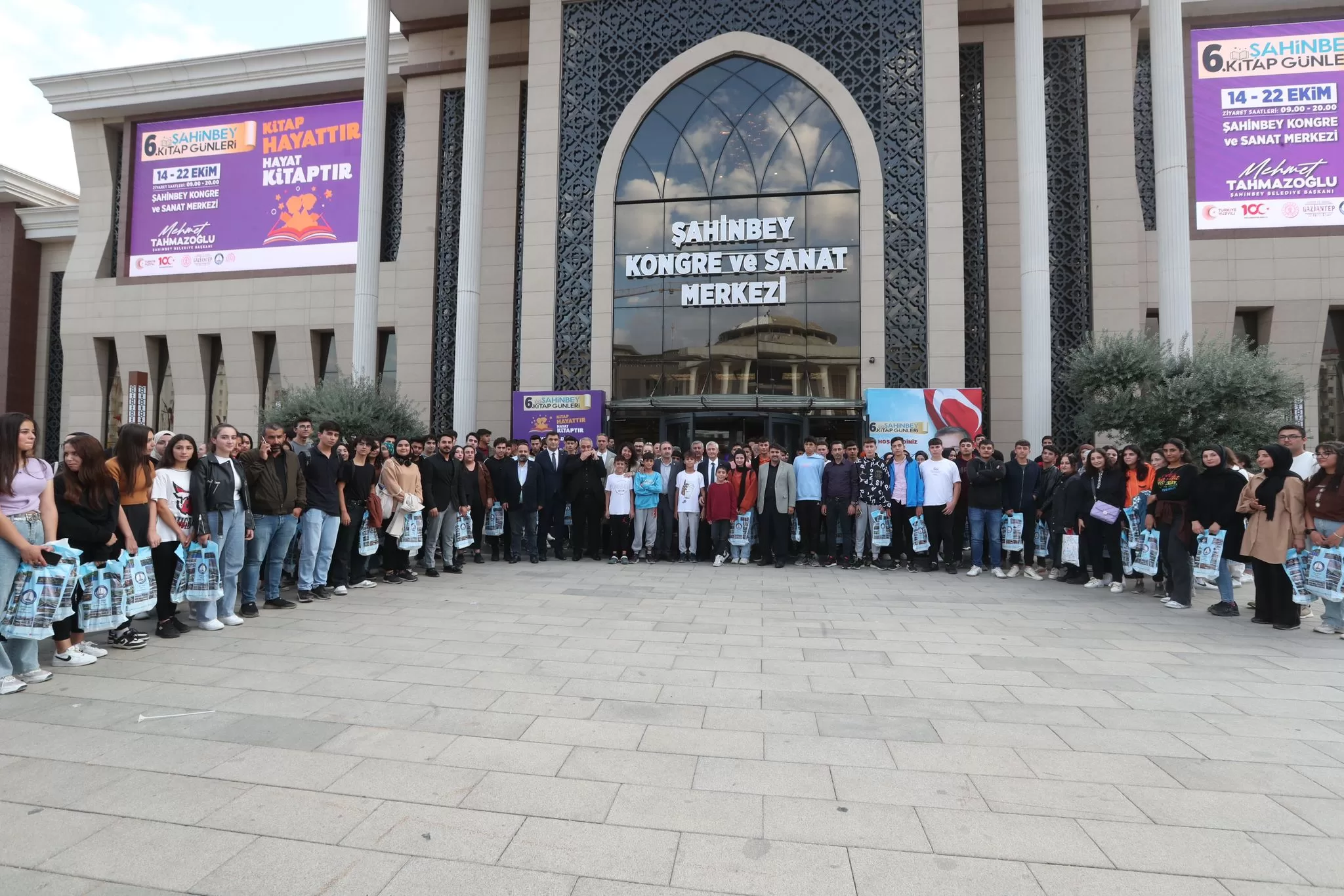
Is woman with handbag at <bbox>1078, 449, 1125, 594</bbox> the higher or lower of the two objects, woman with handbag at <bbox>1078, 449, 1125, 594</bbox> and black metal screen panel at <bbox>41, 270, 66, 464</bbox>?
the lower

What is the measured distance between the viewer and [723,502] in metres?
10.1

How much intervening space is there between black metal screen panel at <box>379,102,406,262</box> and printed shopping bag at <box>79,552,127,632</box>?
1561 centimetres

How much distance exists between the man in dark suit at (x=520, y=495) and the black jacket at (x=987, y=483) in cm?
632

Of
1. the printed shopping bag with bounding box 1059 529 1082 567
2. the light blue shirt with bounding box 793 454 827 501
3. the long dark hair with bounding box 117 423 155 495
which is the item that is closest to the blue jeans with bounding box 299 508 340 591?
the long dark hair with bounding box 117 423 155 495

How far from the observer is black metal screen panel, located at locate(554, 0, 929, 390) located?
1434 cm

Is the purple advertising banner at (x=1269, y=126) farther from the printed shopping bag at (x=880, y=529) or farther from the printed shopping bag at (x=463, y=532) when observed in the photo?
the printed shopping bag at (x=463, y=532)

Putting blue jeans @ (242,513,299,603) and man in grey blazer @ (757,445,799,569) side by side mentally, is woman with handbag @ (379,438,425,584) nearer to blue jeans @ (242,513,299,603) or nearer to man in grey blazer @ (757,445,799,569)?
blue jeans @ (242,513,299,603)

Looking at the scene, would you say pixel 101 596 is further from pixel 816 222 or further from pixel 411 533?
pixel 816 222

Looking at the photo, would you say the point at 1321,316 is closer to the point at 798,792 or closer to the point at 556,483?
the point at 556,483

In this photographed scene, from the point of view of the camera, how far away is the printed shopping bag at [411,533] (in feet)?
27.3

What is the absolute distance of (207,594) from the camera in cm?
575

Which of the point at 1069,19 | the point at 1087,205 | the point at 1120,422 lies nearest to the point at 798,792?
the point at 1120,422

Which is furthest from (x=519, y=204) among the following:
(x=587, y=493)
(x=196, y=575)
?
(x=196, y=575)

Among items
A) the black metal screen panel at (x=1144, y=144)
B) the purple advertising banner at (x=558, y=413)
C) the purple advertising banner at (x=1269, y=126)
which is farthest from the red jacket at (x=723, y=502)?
the purple advertising banner at (x=1269, y=126)
